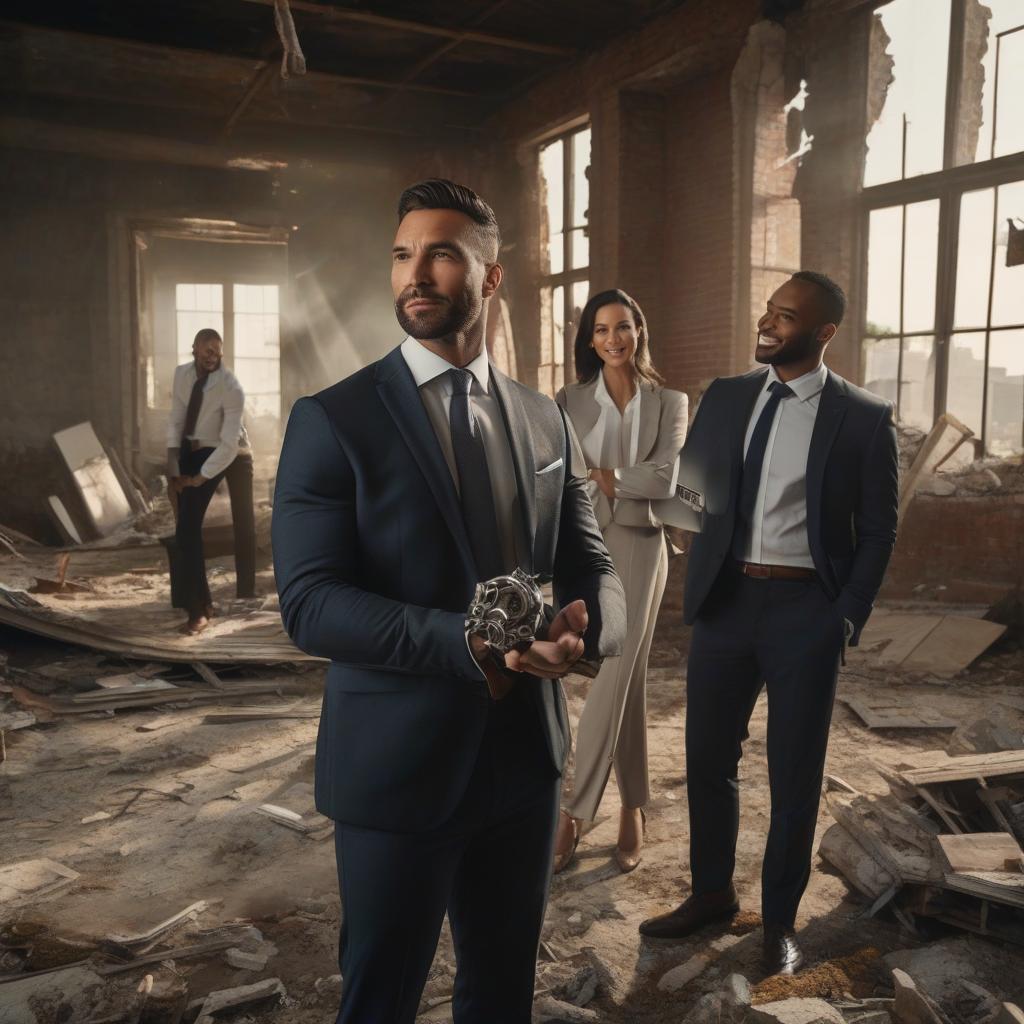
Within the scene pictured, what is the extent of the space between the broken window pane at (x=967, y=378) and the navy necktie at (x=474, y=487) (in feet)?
21.9

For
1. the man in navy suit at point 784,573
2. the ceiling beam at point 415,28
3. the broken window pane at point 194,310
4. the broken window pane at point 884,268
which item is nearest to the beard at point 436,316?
the man in navy suit at point 784,573

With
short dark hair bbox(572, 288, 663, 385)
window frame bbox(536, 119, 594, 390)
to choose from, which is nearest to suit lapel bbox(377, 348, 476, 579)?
short dark hair bbox(572, 288, 663, 385)

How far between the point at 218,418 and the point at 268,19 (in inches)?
158

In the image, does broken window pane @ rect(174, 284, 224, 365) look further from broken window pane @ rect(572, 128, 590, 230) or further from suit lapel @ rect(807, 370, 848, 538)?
suit lapel @ rect(807, 370, 848, 538)

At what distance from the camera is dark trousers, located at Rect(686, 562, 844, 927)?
294 cm

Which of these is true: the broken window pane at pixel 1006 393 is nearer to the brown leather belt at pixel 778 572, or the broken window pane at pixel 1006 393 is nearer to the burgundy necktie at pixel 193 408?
the brown leather belt at pixel 778 572

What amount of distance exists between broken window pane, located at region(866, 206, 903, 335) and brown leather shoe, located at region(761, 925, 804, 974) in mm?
6036

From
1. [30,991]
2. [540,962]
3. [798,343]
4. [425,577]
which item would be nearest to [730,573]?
[798,343]

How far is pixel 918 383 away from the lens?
7.73 m

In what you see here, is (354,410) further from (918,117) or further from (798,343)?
(918,117)

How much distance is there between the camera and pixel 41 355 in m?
13.0

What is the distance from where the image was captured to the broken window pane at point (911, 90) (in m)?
7.29

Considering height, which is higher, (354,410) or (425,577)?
(354,410)

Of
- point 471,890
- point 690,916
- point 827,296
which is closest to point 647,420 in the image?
point 827,296
